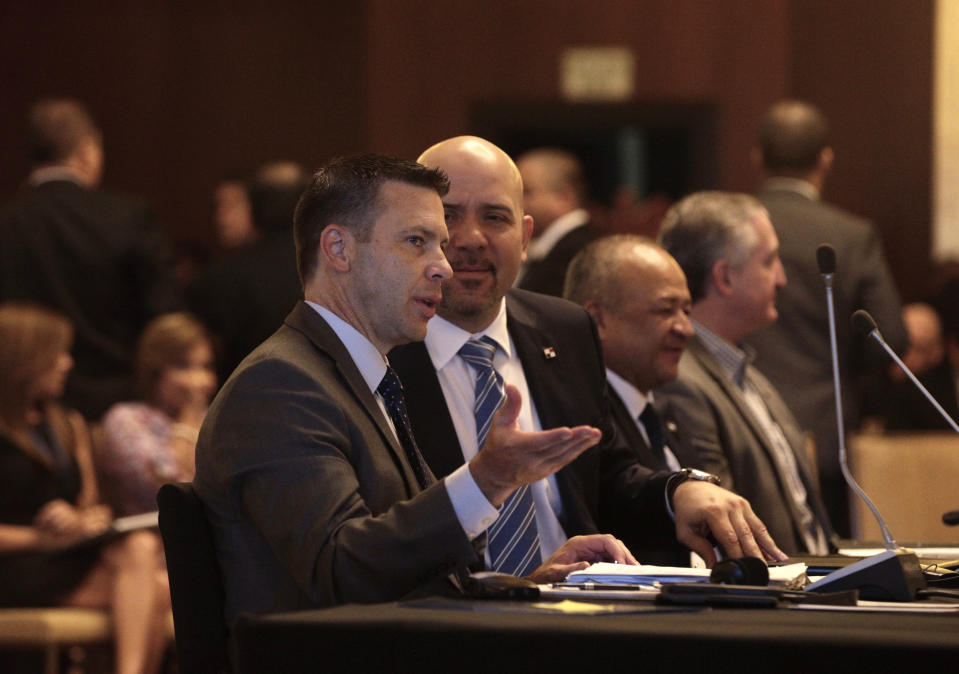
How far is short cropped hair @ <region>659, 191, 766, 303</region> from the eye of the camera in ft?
12.8

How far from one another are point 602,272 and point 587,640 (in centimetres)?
187

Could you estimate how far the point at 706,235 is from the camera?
12.9 ft

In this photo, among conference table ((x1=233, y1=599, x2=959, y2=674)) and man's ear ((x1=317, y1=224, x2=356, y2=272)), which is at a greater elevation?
man's ear ((x1=317, y1=224, x2=356, y2=272))

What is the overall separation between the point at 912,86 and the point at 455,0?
2.52m

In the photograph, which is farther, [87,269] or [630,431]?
[87,269]

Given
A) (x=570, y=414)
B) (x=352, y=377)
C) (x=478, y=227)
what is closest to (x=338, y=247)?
(x=352, y=377)

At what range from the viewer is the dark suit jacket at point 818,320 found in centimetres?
489

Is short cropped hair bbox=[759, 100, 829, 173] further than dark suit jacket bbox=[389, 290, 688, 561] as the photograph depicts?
Yes

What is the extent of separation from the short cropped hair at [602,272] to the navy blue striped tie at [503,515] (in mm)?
621

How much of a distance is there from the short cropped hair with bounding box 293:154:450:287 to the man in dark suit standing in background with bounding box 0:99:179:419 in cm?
287

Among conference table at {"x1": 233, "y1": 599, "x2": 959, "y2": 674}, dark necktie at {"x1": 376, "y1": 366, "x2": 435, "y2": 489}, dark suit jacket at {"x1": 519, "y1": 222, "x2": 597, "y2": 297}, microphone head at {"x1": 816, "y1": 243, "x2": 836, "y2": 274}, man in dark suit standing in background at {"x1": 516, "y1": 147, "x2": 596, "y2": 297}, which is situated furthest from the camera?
man in dark suit standing in background at {"x1": 516, "y1": 147, "x2": 596, "y2": 297}

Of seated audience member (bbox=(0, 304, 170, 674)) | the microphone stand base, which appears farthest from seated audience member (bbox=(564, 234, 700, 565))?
seated audience member (bbox=(0, 304, 170, 674))

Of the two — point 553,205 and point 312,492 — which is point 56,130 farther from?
point 312,492

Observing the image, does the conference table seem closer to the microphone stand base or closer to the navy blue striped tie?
the microphone stand base
